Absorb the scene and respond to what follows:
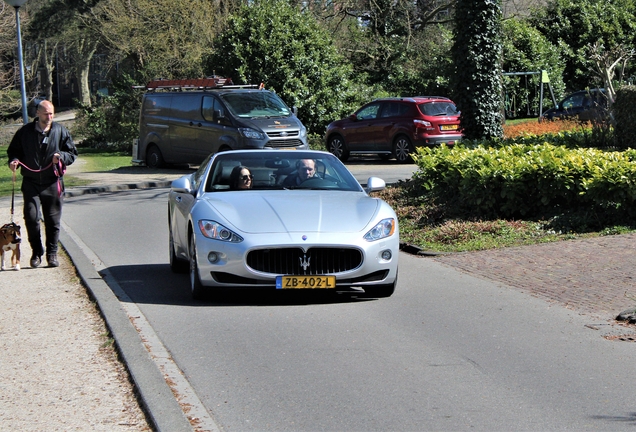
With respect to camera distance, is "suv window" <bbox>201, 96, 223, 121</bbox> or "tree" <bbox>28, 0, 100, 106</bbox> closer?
"suv window" <bbox>201, 96, 223, 121</bbox>

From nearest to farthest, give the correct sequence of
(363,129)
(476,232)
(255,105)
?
(476,232) → (255,105) → (363,129)

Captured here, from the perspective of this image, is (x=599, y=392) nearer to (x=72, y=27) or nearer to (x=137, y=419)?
(x=137, y=419)

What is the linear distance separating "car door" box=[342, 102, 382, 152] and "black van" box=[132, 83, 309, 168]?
129 inches

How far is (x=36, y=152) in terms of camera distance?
34.9 feet

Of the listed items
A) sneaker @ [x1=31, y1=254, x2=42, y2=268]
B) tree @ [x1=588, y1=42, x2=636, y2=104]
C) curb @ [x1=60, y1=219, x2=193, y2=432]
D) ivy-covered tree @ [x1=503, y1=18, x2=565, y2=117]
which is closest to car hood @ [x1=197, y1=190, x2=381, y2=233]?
curb @ [x1=60, y1=219, x2=193, y2=432]

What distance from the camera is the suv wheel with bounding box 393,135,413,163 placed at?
25891 millimetres

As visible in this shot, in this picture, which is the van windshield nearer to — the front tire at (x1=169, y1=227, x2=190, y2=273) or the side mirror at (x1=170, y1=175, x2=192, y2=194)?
the front tire at (x1=169, y1=227, x2=190, y2=273)

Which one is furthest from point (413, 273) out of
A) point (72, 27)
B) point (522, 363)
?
point (72, 27)

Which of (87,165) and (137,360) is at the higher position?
(137,360)

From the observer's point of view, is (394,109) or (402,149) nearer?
(402,149)

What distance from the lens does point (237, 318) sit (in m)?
8.31

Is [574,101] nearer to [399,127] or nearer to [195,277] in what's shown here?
[399,127]

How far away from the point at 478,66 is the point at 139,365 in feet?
43.1

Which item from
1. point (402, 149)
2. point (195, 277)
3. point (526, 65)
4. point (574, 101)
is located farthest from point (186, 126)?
point (526, 65)
